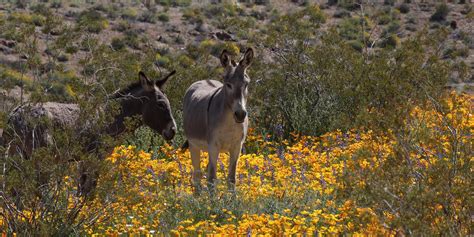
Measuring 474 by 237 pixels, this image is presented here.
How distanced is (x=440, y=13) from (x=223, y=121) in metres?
36.8

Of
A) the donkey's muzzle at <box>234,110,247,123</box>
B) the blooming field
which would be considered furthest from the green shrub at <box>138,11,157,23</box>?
the donkey's muzzle at <box>234,110,247,123</box>

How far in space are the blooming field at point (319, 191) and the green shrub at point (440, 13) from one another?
32.1 m

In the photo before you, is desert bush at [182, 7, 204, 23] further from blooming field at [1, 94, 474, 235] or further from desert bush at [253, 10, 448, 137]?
blooming field at [1, 94, 474, 235]

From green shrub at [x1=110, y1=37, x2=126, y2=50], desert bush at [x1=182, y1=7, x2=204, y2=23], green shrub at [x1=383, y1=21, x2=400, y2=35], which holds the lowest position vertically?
desert bush at [x1=182, y1=7, x2=204, y2=23]

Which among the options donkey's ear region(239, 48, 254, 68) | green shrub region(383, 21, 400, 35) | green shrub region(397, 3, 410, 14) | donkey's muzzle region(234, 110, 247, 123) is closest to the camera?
donkey's muzzle region(234, 110, 247, 123)

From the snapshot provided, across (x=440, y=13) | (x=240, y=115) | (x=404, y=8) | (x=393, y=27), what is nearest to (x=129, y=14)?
(x=393, y=27)

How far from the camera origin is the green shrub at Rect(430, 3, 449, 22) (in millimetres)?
46312

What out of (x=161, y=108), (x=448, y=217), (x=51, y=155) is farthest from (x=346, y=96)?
(x=448, y=217)

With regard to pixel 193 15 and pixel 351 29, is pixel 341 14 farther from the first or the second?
pixel 193 15

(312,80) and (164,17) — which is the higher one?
(312,80)

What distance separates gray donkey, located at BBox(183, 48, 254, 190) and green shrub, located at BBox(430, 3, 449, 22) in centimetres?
3533

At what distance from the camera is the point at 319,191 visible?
36.6 ft

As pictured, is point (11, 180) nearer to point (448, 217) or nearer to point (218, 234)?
point (218, 234)

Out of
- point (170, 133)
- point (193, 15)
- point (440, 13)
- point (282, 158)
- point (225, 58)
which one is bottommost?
point (193, 15)
